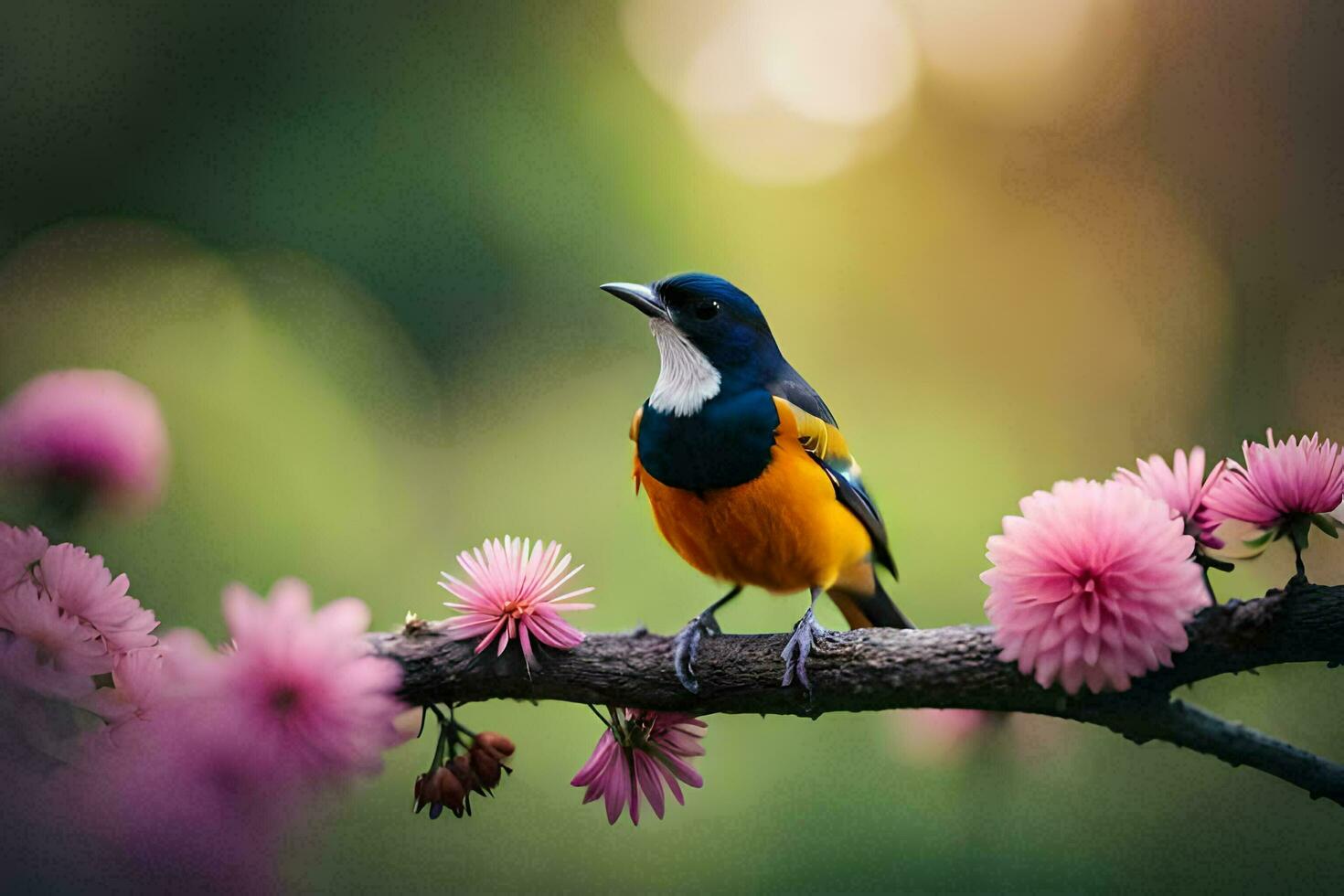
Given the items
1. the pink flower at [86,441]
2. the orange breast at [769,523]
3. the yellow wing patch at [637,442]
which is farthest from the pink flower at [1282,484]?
the pink flower at [86,441]

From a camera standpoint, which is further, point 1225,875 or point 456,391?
point 456,391

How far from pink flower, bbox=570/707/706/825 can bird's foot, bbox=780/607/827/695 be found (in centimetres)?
7

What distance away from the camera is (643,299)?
3.09 ft

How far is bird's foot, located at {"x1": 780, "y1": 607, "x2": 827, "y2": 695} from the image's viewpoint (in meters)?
0.72

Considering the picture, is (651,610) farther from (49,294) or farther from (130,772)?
(130,772)

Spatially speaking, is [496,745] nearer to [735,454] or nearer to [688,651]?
[688,651]

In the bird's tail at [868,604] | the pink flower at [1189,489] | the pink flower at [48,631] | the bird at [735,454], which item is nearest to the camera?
the pink flower at [48,631]

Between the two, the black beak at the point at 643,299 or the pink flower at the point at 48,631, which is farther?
the black beak at the point at 643,299

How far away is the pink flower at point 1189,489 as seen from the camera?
1.90 feet

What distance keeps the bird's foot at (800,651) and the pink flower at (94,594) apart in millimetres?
394

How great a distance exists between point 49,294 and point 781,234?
1.19 meters

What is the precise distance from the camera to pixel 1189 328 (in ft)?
5.91

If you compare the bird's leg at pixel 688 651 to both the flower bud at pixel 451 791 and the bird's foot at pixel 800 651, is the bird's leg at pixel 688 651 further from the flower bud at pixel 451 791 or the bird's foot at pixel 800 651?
the flower bud at pixel 451 791

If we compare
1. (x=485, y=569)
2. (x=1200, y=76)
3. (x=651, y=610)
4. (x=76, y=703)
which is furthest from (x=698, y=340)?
(x=1200, y=76)
